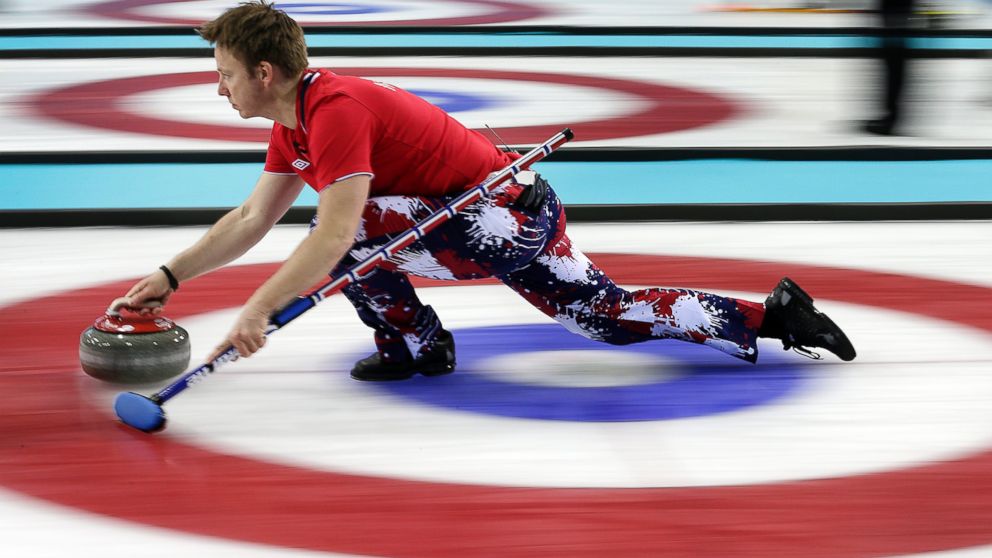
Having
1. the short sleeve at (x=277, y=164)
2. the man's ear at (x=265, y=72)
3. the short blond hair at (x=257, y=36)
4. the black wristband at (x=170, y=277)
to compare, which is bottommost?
the black wristband at (x=170, y=277)

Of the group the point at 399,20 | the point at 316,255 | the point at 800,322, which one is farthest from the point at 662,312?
the point at 399,20

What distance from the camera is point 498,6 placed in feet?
52.2

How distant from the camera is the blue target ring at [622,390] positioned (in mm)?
3447

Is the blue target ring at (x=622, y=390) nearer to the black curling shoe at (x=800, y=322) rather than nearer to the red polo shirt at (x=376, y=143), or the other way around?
the black curling shoe at (x=800, y=322)

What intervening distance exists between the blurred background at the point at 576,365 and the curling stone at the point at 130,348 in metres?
0.09

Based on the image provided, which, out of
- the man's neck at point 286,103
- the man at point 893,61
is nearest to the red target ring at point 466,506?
the man's neck at point 286,103

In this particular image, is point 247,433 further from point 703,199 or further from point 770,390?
point 703,199

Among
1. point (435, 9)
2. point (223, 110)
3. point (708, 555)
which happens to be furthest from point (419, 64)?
point (708, 555)

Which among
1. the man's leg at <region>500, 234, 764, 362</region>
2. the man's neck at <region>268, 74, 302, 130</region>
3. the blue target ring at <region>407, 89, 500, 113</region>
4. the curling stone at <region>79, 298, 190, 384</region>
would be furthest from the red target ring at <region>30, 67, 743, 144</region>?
the man's neck at <region>268, 74, 302, 130</region>

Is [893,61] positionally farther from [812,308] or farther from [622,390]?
[622,390]

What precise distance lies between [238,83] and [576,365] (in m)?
1.21

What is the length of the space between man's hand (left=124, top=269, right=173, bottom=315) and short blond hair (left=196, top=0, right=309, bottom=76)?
2.09 feet

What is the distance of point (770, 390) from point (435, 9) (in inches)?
486

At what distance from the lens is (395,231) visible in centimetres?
344
